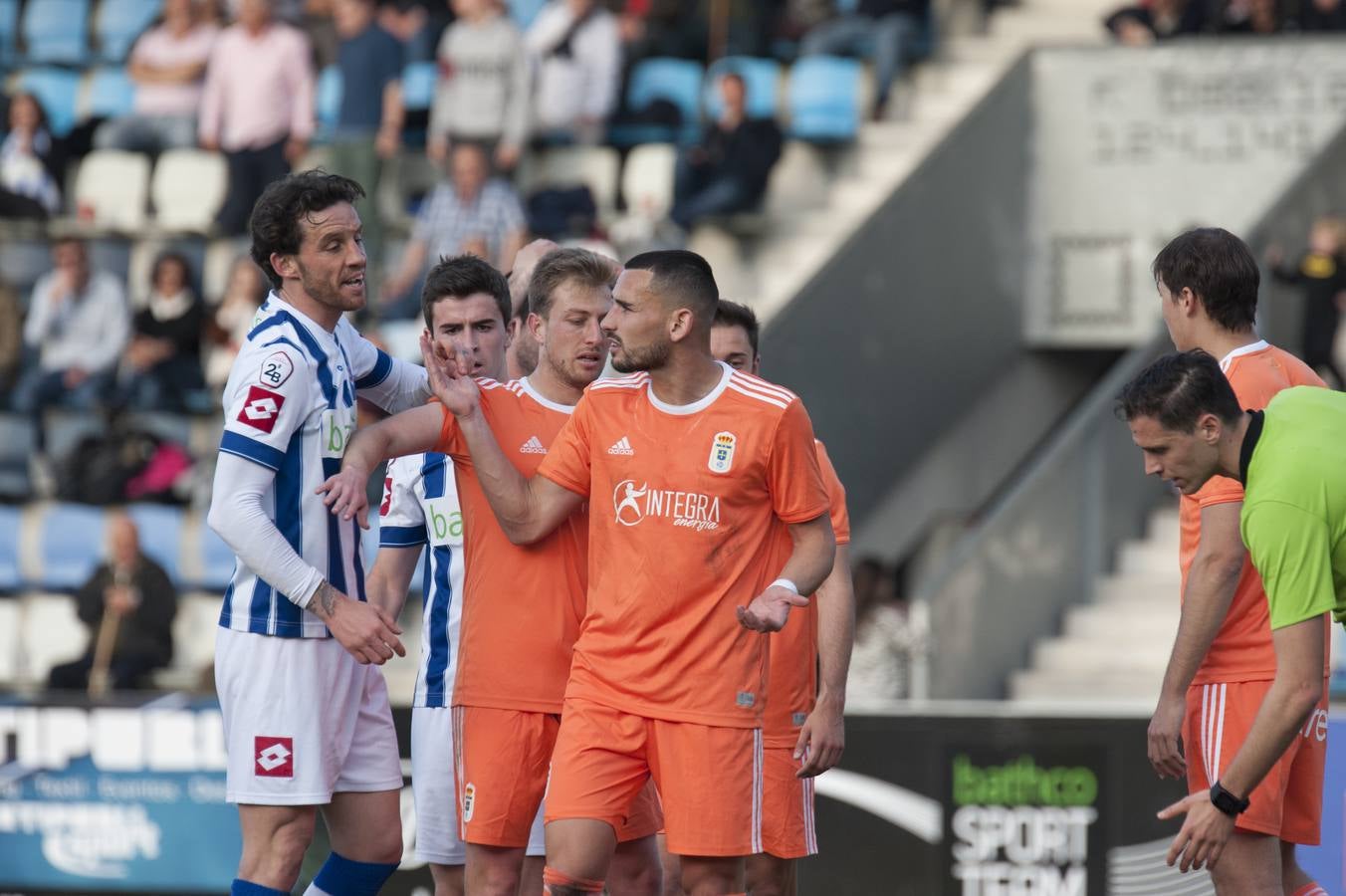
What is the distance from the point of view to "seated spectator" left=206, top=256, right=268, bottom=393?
14094 mm

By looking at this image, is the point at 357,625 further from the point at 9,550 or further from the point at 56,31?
the point at 56,31

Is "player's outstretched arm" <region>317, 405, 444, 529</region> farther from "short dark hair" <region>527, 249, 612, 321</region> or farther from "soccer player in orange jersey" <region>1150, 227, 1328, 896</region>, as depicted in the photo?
"soccer player in orange jersey" <region>1150, 227, 1328, 896</region>

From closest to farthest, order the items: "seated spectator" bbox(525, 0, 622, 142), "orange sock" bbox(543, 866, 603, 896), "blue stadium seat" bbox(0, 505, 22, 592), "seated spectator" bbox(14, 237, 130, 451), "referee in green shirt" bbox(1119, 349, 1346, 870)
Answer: "referee in green shirt" bbox(1119, 349, 1346, 870)
"orange sock" bbox(543, 866, 603, 896)
"blue stadium seat" bbox(0, 505, 22, 592)
"seated spectator" bbox(14, 237, 130, 451)
"seated spectator" bbox(525, 0, 622, 142)

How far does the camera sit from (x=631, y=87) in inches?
627

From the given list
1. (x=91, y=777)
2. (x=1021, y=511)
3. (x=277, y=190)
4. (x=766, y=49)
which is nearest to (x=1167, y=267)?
(x=277, y=190)

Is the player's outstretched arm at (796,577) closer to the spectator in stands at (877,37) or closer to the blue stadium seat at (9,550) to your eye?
the blue stadium seat at (9,550)

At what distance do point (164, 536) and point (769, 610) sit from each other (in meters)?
9.02

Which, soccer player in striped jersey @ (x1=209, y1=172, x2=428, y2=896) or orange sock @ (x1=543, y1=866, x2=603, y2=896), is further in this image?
soccer player in striped jersey @ (x1=209, y1=172, x2=428, y2=896)

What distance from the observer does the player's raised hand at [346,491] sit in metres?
5.41

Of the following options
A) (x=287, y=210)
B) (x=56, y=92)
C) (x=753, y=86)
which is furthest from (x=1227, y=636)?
(x=56, y=92)

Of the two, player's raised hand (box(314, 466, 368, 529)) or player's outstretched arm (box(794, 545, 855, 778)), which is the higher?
player's raised hand (box(314, 466, 368, 529))

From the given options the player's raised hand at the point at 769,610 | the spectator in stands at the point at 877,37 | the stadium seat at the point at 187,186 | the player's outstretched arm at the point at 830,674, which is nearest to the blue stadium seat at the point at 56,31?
the stadium seat at the point at 187,186

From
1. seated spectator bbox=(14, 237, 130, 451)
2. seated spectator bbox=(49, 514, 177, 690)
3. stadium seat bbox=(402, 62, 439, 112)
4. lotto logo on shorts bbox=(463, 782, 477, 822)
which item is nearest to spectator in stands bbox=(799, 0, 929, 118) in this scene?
stadium seat bbox=(402, 62, 439, 112)

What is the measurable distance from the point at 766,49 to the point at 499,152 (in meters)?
2.85
